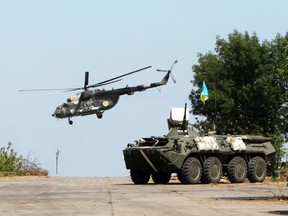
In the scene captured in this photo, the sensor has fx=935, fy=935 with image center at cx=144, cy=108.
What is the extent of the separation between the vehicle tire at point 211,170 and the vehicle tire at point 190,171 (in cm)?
25

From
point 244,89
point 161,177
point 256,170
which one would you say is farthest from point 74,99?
point 256,170

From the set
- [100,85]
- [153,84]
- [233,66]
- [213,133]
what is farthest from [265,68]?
[213,133]

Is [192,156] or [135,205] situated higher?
[192,156]

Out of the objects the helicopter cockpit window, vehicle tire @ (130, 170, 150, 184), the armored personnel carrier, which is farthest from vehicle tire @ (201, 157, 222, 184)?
the helicopter cockpit window

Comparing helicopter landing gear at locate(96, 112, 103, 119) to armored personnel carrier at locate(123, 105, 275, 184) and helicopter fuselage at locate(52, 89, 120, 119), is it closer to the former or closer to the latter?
helicopter fuselage at locate(52, 89, 120, 119)

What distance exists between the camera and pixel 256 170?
130 ft

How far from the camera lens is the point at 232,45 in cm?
6875

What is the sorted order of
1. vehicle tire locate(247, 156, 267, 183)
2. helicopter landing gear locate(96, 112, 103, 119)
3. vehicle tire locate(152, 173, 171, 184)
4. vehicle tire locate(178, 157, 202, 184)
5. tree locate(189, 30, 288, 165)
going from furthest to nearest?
1. helicopter landing gear locate(96, 112, 103, 119)
2. tree locate(189, 30, 288, 165)
3. vehicle tire locate(247, 156, 267, 183)
4. vehicle tire locate(152, 173, 171, 184)
5. vehicle tire locate(178, 157, 202, 184)

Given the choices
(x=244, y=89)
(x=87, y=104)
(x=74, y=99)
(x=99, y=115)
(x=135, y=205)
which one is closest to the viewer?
(x=135, y=205)

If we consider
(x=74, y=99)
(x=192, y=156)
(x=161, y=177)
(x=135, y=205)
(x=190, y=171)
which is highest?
(x=74, y=99)

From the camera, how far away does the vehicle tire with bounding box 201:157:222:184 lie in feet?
121

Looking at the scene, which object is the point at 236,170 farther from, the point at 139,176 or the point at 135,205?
the point at 135,205

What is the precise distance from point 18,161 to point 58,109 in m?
12.9

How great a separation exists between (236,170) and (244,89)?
28.1 meters
